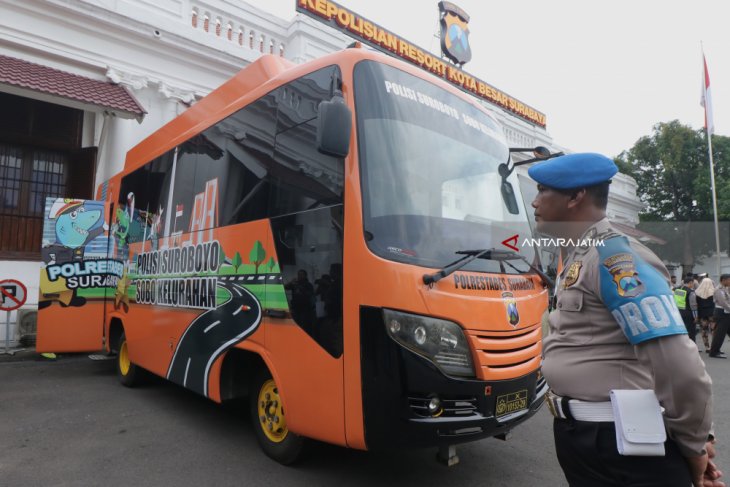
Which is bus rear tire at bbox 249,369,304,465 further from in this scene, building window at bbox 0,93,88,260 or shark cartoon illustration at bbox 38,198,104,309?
building window at bbox 0,93,88,260

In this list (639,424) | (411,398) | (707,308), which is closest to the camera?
(639,424)

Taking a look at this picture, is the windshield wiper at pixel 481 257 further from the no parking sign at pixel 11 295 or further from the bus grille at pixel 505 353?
the no parking sign at pixel 11 295

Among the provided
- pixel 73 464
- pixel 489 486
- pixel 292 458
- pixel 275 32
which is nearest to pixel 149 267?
pixel 73 464

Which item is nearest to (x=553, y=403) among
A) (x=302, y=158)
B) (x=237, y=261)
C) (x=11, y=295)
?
(x=302, y=158)

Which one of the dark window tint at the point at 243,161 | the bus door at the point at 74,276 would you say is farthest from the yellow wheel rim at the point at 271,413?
the bus door at the point at 74,276

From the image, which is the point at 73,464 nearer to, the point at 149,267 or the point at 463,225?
the point at 149,267

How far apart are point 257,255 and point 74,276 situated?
4412mm

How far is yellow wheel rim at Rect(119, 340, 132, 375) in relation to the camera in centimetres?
642

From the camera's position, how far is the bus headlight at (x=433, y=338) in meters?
2.79

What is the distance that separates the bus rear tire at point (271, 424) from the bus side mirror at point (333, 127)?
1900 mm

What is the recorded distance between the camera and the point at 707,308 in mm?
11703

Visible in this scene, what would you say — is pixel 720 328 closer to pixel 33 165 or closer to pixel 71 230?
pixel 71 230

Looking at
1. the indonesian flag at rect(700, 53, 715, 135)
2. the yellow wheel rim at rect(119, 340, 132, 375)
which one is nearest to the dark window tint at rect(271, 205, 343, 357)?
the yellow wheel rim at rect(119, 340, 132, 375)

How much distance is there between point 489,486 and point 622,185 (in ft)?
81.8
